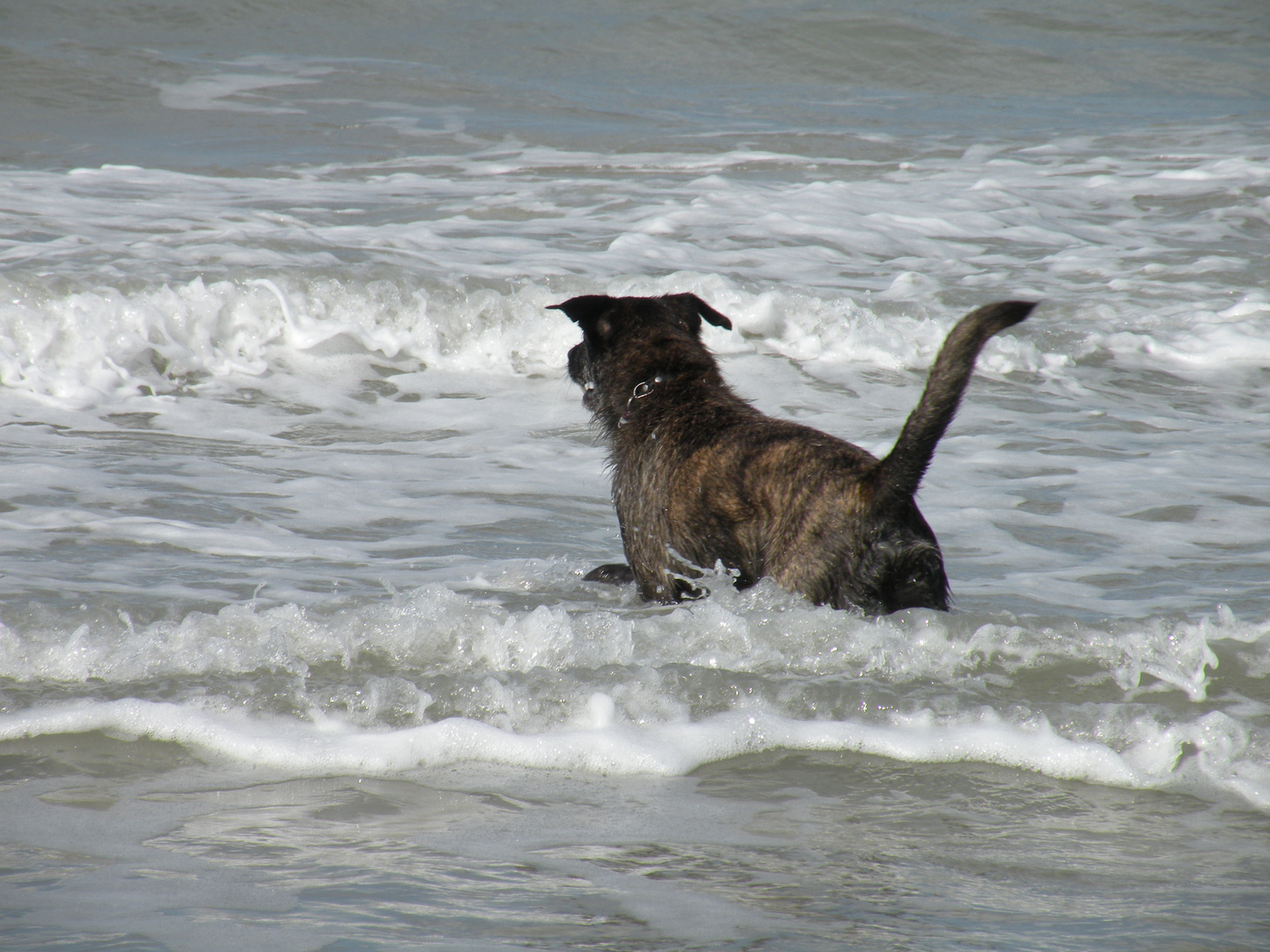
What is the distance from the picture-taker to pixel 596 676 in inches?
143

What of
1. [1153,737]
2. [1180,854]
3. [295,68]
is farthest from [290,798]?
[295,68]

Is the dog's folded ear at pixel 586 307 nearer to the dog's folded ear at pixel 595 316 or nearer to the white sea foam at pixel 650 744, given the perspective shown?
the dog's folded ear at pixel 595 316

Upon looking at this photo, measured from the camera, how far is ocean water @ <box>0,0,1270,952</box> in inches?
99.7

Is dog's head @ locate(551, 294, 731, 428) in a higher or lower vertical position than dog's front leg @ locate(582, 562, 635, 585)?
higher

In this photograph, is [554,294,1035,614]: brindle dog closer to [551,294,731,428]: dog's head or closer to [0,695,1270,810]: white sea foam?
[551,294,731,428]: dog's head

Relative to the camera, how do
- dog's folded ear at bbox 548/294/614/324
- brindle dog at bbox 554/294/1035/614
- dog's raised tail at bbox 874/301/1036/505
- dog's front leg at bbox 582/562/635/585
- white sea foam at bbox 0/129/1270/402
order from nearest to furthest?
1. dog's raised tail at bbox 874/301/1036/505
2. brindle dog at bbox 554/294/1035/614
3. dog's front leg at bbox 582/562/635/585
4. dog's folded ear at bbox 548/294/614/324
5. white sea foam at bbox 0/129/1270/402

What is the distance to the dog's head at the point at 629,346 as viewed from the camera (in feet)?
16.5

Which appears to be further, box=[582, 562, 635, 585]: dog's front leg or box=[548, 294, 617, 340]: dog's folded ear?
box=[548, 294, 617, 340]: dog's folded ear

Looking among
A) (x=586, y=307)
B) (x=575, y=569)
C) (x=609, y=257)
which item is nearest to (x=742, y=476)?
(x=575, y=569)

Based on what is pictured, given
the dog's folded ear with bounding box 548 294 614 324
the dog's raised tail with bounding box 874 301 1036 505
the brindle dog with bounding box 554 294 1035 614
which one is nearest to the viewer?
the dog's raised tail with bounding box 874 301 1036 505

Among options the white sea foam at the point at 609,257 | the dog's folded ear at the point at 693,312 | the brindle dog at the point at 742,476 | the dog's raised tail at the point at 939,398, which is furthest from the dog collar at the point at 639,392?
the white sea foam at the point at 609,257

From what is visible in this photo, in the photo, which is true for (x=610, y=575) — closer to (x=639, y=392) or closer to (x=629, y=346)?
(x=639, y=392)

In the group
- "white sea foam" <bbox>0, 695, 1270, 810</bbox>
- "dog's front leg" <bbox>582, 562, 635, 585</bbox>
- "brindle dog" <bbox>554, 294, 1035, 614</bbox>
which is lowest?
"white sea foam" <bbox>0, 695, 1270, 810</bbox>

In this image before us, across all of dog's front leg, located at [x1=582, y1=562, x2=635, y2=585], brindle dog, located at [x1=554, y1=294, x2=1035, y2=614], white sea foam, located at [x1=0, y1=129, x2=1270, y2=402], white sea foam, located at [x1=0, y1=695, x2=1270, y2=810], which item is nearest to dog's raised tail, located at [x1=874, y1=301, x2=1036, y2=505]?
brindle dog, located at [x1=554, y1=294, x2=1035, y2=614]
